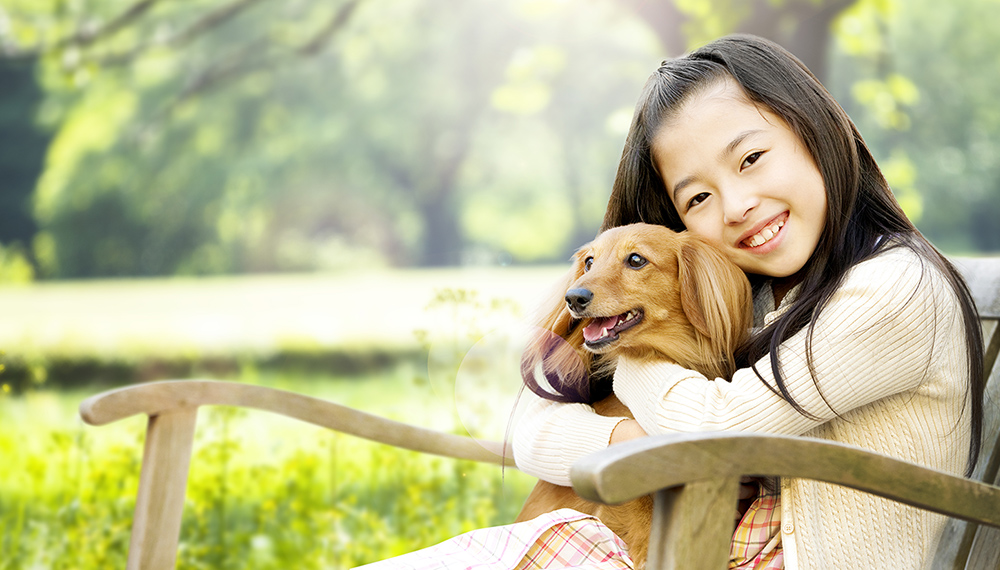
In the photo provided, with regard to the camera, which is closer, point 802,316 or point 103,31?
point 802,316

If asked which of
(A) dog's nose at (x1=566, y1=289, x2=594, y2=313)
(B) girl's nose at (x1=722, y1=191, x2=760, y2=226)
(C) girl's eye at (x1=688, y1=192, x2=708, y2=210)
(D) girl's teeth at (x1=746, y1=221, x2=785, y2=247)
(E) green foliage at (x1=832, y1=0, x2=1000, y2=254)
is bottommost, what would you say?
(A) dog's nose at (x1=566, y1=289, x2=594, y2=313)

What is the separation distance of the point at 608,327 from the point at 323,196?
35.0ft

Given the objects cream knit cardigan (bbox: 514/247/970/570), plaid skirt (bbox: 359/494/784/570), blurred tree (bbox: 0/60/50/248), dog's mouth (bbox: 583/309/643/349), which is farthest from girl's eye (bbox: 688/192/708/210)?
blurred tree (bbox: 0/60/50/248)

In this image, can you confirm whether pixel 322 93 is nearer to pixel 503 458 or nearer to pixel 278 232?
pixel 278 232

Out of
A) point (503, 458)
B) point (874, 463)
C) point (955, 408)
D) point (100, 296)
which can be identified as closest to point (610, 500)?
point (874, 463)

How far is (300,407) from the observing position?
1951mm

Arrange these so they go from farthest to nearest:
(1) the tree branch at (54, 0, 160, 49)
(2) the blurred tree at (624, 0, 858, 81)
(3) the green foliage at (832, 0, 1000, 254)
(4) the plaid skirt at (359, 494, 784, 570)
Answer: (3) the green foliage at (832, 0, 1000, 254) < (1) the tree branch at (54, 0, 160, 49) < (2) the blurred tree at (624, 0, 858, 81) < (4) the plaid skirt at (359, 494, 784, 570)

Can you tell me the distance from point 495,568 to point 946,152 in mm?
10431

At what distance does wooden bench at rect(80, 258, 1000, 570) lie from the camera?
1.03 metres

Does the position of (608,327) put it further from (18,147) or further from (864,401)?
(18,147)

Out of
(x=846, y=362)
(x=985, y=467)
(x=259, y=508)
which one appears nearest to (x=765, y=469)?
(x=846, y=362)

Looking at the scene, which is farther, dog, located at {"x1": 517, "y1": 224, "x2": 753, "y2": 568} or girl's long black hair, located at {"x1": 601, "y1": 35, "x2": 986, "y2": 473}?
dog, located at {"x1": 517, "y1": 224, "x2": 753, "y2": 568}

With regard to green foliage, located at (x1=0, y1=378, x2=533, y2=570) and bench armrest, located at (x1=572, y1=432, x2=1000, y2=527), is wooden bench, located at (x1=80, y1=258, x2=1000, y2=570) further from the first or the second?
green foliage, located at (x1=0, y1=378, x2=533, y2=570)

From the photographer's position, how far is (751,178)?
1.64 m
